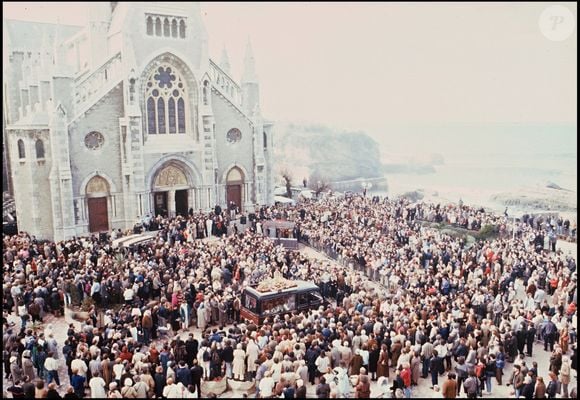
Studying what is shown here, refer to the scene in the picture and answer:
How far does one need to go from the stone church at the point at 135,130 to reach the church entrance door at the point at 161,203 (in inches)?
1.7

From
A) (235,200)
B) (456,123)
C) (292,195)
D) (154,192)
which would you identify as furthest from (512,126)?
(154,192)

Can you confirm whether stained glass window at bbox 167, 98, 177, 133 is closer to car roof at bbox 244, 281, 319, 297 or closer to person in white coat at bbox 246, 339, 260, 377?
car roof at bbox 244, 281, 319, 297

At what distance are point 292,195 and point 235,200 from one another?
9.68ft

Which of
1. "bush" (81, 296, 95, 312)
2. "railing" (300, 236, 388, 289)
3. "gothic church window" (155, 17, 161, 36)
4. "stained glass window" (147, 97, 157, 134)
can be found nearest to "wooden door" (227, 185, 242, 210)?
"stained glass window" (147, 97, 157, 134)

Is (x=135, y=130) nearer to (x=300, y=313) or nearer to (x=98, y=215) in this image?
(x=98, y=215)

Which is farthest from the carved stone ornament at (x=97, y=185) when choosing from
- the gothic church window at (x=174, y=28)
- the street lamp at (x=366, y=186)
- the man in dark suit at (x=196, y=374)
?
the man in dark suit at (x=196, y=374)

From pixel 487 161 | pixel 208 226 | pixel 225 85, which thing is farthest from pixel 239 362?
pixel 487 161

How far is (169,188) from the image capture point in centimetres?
2344

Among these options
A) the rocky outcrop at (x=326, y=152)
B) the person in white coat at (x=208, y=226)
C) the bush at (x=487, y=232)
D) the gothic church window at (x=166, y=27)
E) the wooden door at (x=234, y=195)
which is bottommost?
the bush at (x=487, y=232)

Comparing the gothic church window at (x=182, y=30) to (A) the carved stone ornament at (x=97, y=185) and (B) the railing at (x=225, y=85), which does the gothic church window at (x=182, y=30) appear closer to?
(B) the railing at (x=225, y=85)

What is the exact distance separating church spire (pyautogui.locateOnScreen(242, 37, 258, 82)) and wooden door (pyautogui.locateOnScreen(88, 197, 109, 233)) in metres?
7.93

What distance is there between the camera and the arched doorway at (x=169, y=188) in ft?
76.5

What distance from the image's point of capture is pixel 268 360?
35.1 feet

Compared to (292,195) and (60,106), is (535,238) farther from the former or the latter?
(60,106)
